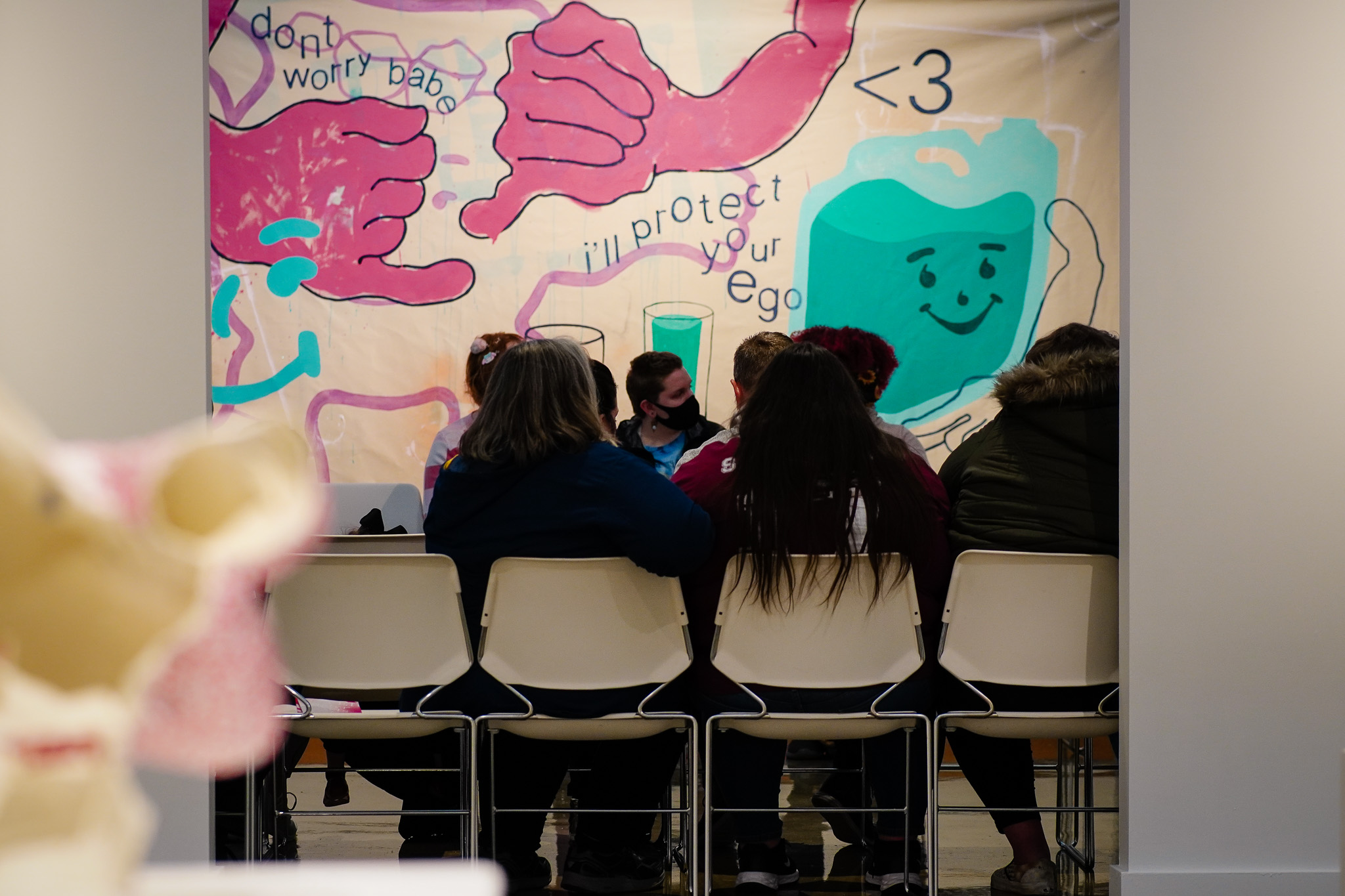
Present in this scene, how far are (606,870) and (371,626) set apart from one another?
0.87m

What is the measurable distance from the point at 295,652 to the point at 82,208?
3.26 feet

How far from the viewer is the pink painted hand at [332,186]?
4.75m

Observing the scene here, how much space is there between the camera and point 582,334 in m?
4.82

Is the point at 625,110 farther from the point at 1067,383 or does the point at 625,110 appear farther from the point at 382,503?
the point at 1067,383

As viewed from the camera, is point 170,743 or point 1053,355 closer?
point 170,743

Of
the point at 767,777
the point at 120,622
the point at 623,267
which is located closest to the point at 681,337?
the point at 623,267

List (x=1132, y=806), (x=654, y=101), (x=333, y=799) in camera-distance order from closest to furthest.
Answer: (x=1132, y=806) < (x=333, y=799) < (x=654, y=101)

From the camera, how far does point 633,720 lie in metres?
2.64

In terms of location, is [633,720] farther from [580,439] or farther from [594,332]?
[594,332]

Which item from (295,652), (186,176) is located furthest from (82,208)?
(295,652)

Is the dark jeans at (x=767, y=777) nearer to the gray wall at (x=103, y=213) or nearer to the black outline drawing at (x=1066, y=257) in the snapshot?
the gray wall at (x=103, y=213)

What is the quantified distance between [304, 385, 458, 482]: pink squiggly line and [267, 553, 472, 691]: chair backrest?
2.27 metres

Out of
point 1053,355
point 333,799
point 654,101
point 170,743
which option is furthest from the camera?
point 654,101

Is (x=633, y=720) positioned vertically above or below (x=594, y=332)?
below
